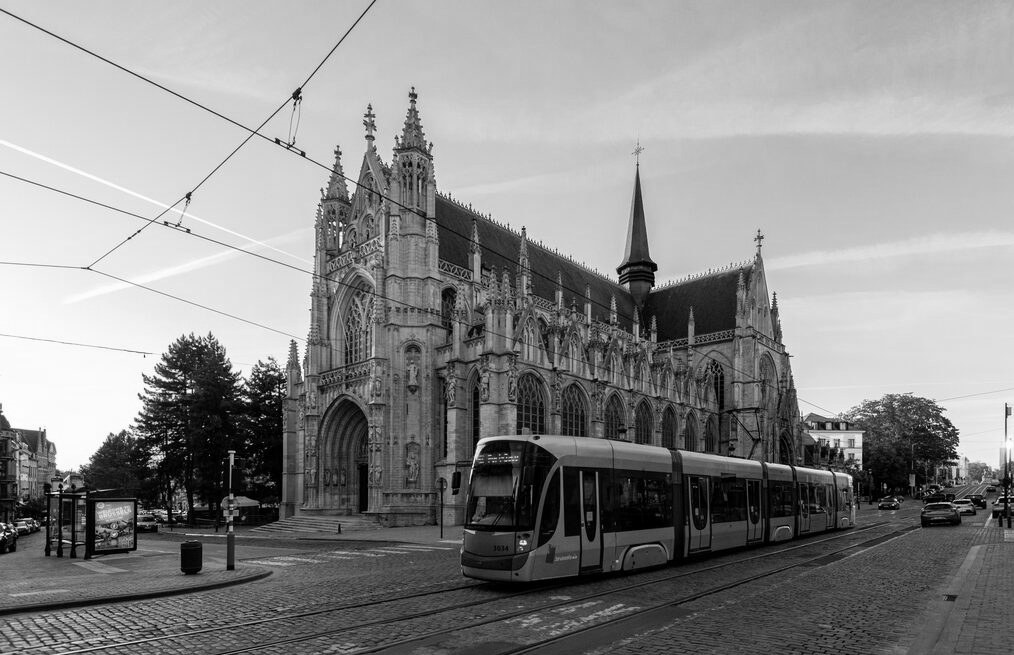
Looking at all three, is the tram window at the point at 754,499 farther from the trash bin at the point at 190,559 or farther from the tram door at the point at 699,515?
the trash bin at the point at 190,559

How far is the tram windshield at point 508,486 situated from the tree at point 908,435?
85.9m

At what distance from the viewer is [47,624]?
11102 mm

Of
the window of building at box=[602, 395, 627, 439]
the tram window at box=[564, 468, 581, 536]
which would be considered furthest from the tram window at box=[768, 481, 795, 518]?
the window of building at box=[602, 395, 627, 439]

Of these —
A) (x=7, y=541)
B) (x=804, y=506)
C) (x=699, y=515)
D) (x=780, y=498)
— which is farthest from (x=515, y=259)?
(x=699, y=515)

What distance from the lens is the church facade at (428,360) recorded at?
3903 centimetres

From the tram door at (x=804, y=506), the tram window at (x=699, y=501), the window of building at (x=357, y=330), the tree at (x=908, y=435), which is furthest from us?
the tree at (x=908, y=435)

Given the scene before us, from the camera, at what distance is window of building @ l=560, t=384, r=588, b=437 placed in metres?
43.2

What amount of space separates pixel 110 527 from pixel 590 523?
54.6 ft

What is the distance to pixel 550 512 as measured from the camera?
14.1m

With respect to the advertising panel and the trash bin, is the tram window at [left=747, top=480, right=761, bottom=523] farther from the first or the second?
the advertising panel

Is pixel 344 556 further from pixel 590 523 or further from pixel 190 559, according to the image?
pixel 590 523

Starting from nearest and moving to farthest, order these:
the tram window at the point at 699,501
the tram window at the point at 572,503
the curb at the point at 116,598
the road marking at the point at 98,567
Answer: the curb at the point at 116,598, the tram window at the point at 572,503, the road marking at the point at 98,567, the tram window at the point at 699,501

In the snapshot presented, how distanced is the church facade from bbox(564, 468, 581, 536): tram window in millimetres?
20603

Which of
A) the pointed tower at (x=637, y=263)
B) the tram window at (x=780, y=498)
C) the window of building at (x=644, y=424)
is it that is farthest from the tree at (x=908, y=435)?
the tram window at (x=780, y=498)
